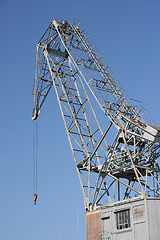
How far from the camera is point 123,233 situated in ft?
99.1

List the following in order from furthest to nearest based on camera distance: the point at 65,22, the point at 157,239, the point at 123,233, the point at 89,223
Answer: the point at 65,22, the point at 89,223, the point at 123,233, the point at 157,239

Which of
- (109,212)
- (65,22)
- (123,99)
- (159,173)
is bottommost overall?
A: (109,212)

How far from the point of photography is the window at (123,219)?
3031cm

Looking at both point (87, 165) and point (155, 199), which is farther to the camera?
point (87, 165)

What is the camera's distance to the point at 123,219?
Result: 30.7 metres

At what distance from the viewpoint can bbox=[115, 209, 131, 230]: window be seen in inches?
1193

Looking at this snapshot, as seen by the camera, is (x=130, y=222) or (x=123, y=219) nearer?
(x=130, y=222)

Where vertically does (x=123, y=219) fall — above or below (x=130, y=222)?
above

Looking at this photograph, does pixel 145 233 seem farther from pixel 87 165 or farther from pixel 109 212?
pixel 87 165

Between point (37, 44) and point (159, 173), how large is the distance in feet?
71.6

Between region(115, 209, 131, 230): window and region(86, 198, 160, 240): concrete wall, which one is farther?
region(115, 209, 131, 230): window

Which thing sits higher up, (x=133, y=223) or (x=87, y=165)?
(x=87, y=165)

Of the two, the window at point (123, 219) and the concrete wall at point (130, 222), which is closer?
the concrete wall at point (130, 222)

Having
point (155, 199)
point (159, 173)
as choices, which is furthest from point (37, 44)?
point (155, 199)
